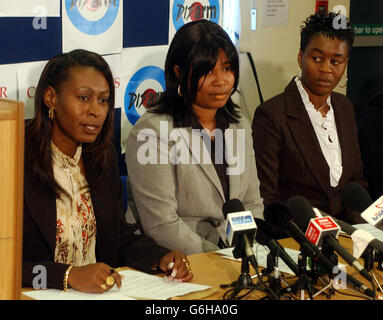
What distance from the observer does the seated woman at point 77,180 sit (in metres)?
2.41

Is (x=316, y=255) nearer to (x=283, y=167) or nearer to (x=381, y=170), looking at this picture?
(x=283, y=167)

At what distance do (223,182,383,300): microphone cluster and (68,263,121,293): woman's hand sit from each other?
1.32 ft

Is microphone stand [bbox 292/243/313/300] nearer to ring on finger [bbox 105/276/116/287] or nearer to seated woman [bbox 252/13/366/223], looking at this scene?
ring on finger [bbox 105/276/116/287]

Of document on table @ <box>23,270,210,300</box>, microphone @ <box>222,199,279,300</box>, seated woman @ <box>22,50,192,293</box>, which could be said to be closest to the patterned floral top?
seated woman @ <box>22,50,192,293</box>

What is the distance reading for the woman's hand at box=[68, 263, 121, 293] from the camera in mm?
2049

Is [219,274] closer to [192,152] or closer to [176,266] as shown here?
[176,266]

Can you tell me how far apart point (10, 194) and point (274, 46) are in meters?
3.38

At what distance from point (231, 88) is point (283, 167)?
682 millimetres

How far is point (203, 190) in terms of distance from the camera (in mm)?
2914

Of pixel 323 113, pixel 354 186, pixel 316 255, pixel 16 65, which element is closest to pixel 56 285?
pixel 316 255

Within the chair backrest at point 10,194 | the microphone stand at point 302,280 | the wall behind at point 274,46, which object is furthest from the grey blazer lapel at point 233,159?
the chair backrest at point 10,194

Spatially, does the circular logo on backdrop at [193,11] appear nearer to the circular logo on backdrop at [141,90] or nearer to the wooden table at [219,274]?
the circular logo on backdrop at [141,90]

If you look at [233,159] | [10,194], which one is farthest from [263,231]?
[10,194]

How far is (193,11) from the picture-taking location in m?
3.78
